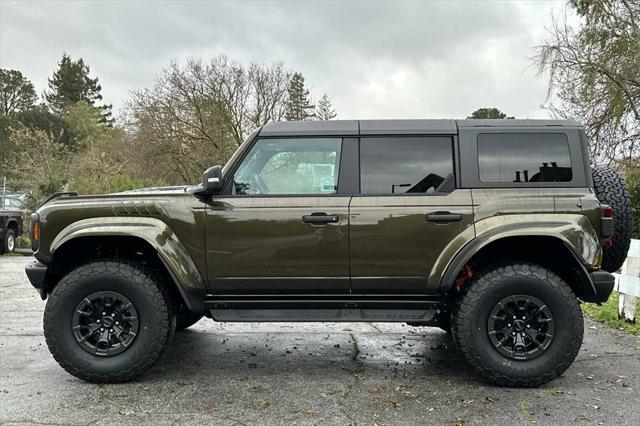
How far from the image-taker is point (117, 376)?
3.96 m

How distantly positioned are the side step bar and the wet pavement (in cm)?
51

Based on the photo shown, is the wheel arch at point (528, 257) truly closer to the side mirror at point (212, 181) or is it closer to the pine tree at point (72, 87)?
the side mirror at point (212, 181)

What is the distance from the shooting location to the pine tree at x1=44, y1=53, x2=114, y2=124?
205 ft

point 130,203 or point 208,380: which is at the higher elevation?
point 130,203

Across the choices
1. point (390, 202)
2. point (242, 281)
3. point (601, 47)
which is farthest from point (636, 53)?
point (242, 281)

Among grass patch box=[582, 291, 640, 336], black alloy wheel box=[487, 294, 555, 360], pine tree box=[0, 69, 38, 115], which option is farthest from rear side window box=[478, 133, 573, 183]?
pine tree box=[0, 69, 38, 115]

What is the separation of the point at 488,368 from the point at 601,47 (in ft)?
46.2

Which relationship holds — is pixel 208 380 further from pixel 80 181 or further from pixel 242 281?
pixel 80 181

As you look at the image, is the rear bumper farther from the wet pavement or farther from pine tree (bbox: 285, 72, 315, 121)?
pine tree (bbox: 285, 72, 315, 121)

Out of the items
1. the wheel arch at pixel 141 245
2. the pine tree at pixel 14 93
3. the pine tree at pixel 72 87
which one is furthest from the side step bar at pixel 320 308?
the pine tree at pixel 72 87

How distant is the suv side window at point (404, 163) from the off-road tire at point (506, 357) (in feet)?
2.95

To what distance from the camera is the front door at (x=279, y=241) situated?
3.97m

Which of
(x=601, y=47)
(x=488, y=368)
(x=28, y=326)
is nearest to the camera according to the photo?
(x=488, y=368)

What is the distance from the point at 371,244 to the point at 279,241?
0.69m
